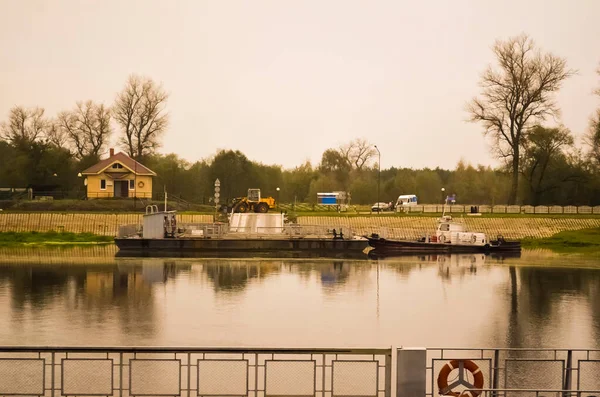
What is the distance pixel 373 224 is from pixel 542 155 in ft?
72.7

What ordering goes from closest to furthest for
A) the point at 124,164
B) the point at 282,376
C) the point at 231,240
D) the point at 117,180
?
the point at 282,376, the point at 231,240, the point at 124,164, the point at 117,180

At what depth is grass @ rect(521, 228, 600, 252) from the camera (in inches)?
2480

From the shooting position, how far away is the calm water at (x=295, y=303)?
24.9m

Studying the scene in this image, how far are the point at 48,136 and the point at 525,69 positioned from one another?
53.4 metres

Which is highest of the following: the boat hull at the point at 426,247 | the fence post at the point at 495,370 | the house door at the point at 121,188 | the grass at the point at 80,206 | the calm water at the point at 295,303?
the house door at the point at 121,188

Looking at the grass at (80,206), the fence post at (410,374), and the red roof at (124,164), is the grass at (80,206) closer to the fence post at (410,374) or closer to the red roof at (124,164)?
the red roof at (124,164)

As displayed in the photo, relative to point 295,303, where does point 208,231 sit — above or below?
above

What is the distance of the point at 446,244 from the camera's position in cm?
5872

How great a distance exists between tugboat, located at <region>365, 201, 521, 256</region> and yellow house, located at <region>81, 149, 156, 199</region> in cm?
3321

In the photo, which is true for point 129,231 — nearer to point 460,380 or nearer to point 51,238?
point 51,238

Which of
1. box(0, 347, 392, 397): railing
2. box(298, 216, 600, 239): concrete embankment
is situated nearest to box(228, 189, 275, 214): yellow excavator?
box(298, 216, 600, 239): concrete embankment

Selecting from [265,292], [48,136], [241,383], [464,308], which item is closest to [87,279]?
[265,292]

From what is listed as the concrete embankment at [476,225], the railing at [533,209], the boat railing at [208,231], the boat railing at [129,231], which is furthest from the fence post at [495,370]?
the railing at [533,209]

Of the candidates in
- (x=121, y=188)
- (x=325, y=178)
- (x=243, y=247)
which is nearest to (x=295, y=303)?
(x=243, y=247)
